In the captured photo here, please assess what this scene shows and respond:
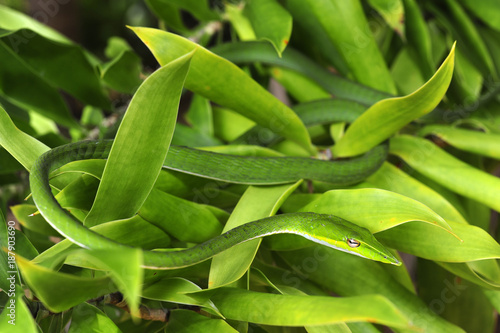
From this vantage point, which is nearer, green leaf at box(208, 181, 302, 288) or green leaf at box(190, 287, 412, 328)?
green leaf at box(190, 287, 412, 328)

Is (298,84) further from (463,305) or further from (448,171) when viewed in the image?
(463,305)

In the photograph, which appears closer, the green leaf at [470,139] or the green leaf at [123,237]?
the green leaf at [123,237]

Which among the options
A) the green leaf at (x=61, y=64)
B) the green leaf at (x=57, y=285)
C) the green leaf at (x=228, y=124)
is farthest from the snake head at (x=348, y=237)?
the green leaf at (x=61, y=64)

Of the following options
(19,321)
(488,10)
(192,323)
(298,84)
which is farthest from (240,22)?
(19,321)

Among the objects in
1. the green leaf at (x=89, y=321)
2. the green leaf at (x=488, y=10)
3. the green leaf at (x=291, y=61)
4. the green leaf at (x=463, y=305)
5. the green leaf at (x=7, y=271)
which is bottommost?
the green leaf at (x=463, y=305)

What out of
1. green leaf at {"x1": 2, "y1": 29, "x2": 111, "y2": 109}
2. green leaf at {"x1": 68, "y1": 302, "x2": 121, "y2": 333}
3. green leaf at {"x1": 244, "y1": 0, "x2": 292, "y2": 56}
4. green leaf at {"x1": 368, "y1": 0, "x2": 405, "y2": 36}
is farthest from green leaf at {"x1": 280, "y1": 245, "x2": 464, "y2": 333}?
green leaf at {"x1": 2, "y1": 29, "x2": 111, "y2": 109}

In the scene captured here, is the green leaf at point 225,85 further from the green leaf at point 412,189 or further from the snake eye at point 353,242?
the snake eye at point 353,242

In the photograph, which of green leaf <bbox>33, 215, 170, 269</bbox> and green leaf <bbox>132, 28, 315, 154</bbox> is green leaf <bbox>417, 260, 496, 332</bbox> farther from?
green leaf <bbox>33, 215, 170, 269</bbox>
